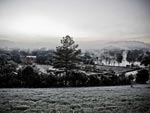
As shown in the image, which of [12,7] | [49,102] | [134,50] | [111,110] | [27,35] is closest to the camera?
[111,110]

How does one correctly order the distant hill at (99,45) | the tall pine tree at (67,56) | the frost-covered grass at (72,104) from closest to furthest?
the frost-covered grass at (72,104)
the distant hill at (99,45)
the tall pine tree at (67,56)

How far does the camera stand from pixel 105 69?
6211 millimetres

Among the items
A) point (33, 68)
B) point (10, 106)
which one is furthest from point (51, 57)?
point (10, 106)

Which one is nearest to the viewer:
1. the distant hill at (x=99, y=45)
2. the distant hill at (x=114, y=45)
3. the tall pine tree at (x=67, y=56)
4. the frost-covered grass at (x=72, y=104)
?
the frost-covered grass at (x=72, y=104)

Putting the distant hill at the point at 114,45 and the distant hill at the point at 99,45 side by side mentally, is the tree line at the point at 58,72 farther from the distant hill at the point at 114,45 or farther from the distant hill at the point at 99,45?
the distant hill at the point at 114,45

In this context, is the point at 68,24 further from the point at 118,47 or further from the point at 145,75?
the point at 145,75

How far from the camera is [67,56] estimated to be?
6102 mm

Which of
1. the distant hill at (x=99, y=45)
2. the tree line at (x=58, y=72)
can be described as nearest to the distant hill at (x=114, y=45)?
the distant hill at (x=99, y=45)

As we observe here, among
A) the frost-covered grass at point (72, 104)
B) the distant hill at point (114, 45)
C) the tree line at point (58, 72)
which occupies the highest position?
the distant hill at point (114, 45)

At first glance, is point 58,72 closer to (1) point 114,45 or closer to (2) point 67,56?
(2) point 67,56

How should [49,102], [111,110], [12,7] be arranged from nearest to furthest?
[111,110] < [49,102] < [12,7]

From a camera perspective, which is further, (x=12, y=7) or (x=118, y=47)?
(x=118, y=47)

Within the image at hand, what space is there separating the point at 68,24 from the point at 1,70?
254 centimetres

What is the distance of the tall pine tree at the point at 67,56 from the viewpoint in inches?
209
